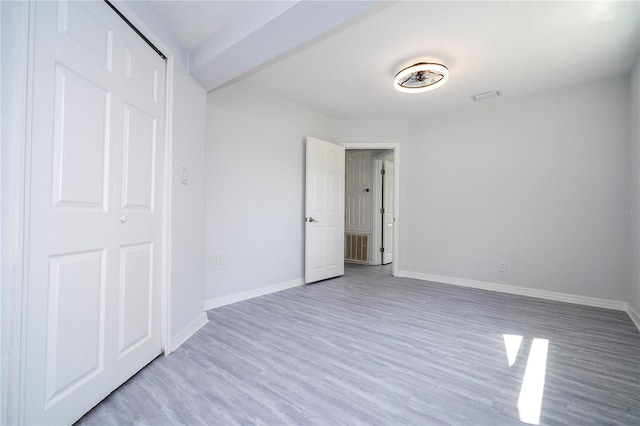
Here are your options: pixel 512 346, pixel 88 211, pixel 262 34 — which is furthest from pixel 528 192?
pixel 88 211

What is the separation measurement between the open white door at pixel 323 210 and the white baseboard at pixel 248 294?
0.23m

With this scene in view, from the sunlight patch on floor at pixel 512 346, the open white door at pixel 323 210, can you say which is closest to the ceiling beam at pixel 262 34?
the open white door at pixel 323 210

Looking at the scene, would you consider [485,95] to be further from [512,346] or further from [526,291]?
[512,346]

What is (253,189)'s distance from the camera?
325 centimetres

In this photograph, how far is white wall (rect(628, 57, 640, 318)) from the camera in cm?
251

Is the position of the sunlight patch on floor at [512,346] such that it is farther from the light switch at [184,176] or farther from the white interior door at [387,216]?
the white interior door at [387,216]

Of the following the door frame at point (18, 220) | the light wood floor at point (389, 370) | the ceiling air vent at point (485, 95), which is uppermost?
the ceiling air vent at point (485, 95)

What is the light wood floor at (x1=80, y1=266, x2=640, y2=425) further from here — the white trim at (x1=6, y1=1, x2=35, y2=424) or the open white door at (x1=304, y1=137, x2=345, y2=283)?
the open white door at (x1=304, y1=137, x2=345, y2=283)

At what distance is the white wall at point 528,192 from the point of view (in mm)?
2959

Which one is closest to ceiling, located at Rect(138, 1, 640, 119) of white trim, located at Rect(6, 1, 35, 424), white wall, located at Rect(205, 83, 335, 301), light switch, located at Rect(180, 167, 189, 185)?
white wall, located at Rect(205, 83, 335, 301)

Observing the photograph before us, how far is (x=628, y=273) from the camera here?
284cm

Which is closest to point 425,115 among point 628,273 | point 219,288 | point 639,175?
point 639,175

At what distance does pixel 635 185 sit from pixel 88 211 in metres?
4.20

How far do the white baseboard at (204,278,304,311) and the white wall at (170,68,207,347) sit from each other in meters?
0.38
